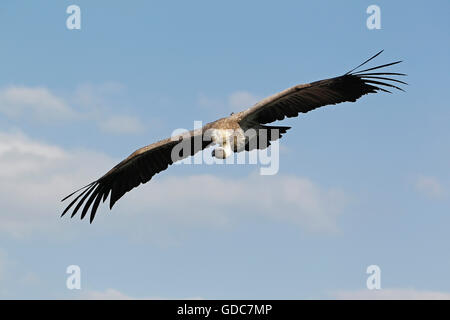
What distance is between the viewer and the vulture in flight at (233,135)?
11.2 metres

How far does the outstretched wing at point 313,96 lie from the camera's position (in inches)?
437

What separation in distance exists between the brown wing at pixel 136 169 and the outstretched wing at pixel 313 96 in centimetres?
152

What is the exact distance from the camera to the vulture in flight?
1125 centimetres

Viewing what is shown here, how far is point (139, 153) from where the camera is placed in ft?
41.2

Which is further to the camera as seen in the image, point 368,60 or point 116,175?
point 116,175

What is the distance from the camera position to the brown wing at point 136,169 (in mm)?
12617

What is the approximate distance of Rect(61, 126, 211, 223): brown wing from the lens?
12.6 m

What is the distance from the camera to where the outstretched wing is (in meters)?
11.1
